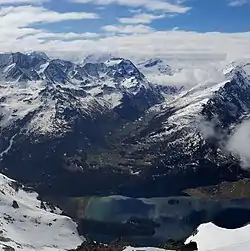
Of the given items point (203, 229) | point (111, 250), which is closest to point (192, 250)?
point (203, 229)

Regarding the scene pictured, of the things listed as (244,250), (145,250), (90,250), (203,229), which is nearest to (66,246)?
(90,250)

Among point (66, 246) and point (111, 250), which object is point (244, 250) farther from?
point (66, 246)

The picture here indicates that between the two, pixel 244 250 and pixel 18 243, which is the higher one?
pixel 18 243

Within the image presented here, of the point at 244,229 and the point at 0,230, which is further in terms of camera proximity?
the point at 0,230

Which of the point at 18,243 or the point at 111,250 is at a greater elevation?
the point at 18,243

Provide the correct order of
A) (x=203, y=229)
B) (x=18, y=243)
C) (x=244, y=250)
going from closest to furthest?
(x=244, y=250)
(x=203, y=229)
(x=18, y=243)

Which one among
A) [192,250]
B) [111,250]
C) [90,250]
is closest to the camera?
[192,250]

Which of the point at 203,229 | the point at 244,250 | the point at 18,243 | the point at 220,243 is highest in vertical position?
the point at 18,243

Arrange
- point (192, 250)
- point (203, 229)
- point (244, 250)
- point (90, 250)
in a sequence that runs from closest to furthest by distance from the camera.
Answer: point (244, 250), point (192, 250), point (203, 229), point (90, 250)

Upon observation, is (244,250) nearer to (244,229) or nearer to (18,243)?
(244,229)
